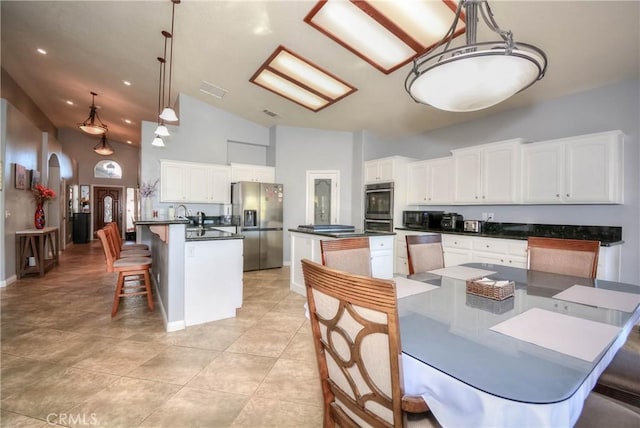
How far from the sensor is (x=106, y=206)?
1040 cm

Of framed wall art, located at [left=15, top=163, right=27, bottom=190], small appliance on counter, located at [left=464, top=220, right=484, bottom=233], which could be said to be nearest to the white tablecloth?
small appliance on counter, located at [left=464, top=220, right=484, bottom=233]

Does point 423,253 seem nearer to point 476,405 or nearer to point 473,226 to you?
point 476,405

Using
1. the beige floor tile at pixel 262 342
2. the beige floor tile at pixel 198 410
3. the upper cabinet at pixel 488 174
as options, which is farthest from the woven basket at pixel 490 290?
the upper cabinet at pixel 488 174

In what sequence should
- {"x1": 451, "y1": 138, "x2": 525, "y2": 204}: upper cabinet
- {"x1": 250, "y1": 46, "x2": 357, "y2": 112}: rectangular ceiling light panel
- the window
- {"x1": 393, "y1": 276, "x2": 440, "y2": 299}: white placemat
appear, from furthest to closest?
the window, {"x1": 250, "y1": 46, "x2": 357, "y2": 112}: rectangular ceiling light panel, {"x1": 451, "y1": 138, "x2": 525, "y2": 204}: upper cabinet, {"x1": 393, "y1": 276, "x2": 440, "y2": 299}: white placemat

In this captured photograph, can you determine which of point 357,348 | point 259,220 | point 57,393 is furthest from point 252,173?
point 357,348

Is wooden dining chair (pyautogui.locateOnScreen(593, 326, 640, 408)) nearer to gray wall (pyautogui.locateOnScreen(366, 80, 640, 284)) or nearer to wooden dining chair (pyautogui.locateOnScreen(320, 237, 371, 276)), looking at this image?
wooden dining chair (pyautogui.locateOnScreen(320, 237, 371, 276))

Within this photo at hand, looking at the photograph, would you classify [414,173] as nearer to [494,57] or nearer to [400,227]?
[400,227]

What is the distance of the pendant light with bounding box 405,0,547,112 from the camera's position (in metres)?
1.19

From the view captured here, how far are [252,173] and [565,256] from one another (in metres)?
5.07

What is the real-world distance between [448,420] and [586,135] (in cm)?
385

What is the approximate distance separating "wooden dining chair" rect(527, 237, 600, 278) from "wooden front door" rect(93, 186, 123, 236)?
475 inches

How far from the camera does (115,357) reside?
224 centimetres

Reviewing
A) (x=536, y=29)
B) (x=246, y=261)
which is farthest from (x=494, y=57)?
(x=246, y=261)

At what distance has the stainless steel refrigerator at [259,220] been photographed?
537cm
